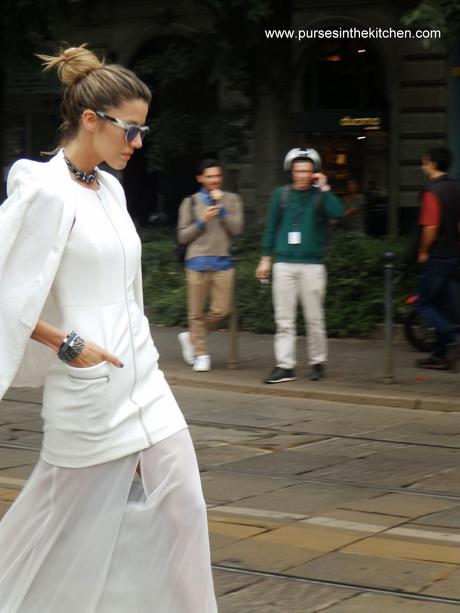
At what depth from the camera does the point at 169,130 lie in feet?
54.5

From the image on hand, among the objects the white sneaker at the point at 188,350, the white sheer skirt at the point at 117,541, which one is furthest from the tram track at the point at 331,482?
the white sneaker at the point at 188,350

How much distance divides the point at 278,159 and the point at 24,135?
8.50 meters

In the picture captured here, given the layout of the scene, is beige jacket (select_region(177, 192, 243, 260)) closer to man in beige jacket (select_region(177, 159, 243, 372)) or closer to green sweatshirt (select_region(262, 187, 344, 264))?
man in beige jacket (select_region(177, 159, 243, 372))

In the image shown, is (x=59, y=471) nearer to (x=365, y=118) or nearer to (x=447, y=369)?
(x=447, y=369)

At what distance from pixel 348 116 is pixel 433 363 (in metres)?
9.17

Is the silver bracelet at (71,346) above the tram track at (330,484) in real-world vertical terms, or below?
above

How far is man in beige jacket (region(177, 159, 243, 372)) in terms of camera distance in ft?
36.4

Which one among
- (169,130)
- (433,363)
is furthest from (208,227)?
(169,130)

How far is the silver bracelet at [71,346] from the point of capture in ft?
11.3

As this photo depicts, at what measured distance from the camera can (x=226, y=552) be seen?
5.43m

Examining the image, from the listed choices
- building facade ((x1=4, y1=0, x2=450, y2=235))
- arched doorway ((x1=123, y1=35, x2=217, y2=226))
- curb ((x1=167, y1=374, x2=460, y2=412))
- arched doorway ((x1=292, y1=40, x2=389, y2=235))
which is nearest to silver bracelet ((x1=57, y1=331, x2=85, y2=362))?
curb ((x1=167, y1=374, x2=460, y2=412))

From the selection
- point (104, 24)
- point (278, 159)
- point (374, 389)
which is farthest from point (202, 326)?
point (104, 24)

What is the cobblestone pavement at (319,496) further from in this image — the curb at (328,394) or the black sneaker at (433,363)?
the black sneaker at (433,363)

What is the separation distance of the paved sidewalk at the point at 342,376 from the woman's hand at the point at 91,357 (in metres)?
6.53
